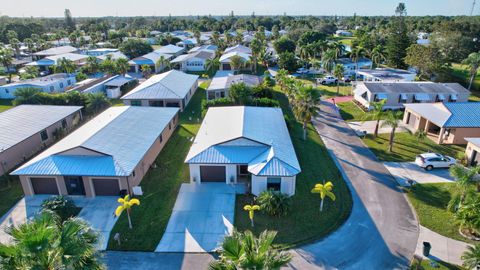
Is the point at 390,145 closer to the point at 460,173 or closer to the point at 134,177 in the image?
the point at 460,173

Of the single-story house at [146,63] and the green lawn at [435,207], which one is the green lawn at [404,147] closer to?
the green lawn at [435,207]

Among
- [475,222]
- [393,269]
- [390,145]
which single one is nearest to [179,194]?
[393,269]

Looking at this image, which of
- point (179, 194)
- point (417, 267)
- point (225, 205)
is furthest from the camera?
point (179, 194)

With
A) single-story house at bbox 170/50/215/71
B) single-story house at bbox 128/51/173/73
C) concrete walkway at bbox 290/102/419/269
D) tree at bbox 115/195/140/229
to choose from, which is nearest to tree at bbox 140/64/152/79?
single-story house at bbox 128/51/173/73

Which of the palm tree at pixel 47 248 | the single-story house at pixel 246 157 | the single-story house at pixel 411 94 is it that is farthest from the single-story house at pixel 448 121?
the palm tree at pixel 47 248

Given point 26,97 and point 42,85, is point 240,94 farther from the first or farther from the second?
point 42,85

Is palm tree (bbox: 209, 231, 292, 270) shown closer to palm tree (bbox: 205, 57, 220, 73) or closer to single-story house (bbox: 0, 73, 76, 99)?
single-story house (bbox: 0, 73, 76, 99)
